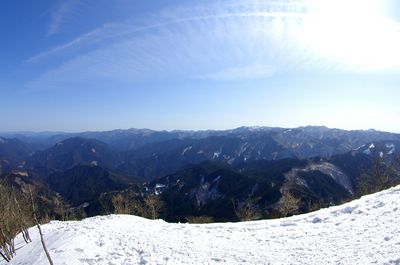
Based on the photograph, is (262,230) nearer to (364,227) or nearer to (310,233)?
(310,233)

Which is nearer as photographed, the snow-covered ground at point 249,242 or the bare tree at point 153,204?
the snow-covered ground at point 249,242

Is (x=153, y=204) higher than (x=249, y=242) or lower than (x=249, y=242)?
lower

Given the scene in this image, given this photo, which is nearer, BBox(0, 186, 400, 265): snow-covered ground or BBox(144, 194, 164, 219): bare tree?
BBox(0, 186, 400, 265): snow-covered ground

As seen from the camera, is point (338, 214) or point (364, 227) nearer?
point (364, 227)

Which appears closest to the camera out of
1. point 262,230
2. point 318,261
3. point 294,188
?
point 318,261

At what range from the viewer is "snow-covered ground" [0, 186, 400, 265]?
1465 cm

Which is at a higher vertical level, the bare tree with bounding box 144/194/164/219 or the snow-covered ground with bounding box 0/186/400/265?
the snow-covered ground with bounding box 0/186/400/265

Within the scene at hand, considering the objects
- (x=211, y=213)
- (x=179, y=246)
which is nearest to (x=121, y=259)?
(x=179, y=246)

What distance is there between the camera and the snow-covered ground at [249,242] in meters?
14.6

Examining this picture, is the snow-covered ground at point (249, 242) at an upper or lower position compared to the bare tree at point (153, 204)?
upper

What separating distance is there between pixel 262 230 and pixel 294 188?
17214cm

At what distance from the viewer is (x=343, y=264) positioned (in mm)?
13125

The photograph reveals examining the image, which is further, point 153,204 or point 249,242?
point 153,204

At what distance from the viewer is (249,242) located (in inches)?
713
